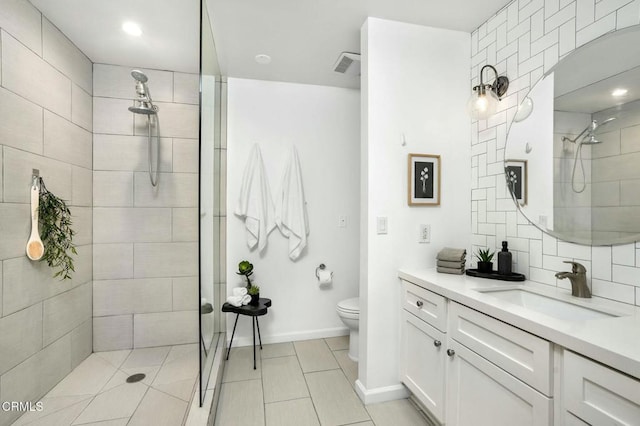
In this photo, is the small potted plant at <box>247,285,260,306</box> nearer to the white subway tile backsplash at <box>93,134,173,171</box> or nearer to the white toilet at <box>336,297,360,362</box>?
the white toilet at <box>336,297,360,362</box>

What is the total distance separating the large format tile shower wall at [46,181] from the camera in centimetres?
162

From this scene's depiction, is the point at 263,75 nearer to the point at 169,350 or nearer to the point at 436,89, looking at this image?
the point at 436,89

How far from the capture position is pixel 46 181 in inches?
76.3

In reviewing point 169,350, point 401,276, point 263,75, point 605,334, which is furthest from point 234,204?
point 605,334

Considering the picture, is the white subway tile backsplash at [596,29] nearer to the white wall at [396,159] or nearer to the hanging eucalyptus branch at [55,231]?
the white wall at [396,159]

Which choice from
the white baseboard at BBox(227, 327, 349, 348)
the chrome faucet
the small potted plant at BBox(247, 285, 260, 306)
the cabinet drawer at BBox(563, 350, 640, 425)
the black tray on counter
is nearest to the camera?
the cabinet drawer at BBox(563, 350, 640, 425)

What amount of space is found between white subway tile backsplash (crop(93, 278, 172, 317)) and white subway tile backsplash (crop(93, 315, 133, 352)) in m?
0.05

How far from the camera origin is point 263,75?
107 inches

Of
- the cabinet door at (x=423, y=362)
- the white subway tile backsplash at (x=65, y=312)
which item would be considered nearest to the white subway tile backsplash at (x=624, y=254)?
the cabinet door at (x=423, y=362)

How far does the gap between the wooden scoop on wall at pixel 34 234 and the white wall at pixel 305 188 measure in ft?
4.14

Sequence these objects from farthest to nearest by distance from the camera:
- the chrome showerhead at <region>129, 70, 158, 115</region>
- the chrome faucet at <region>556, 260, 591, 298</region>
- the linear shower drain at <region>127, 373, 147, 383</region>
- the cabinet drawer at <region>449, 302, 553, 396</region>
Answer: the chrome showerhead at <region>129, 70, 158, 115</region>, the linear shower drain at <region>127, 373, 147, 383</region>, the chrome faucet at <region>556, 260, 591, 298</region>, the cabinet drawer at <region>449, 302, 553, 396</region>

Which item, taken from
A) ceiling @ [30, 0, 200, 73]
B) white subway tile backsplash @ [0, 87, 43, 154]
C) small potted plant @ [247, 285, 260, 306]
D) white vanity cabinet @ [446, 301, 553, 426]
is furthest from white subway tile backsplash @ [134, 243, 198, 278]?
white vanity cabinet @ [446, 301, 553, 426]

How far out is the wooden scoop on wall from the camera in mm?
1776

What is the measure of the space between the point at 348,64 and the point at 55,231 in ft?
8.03
